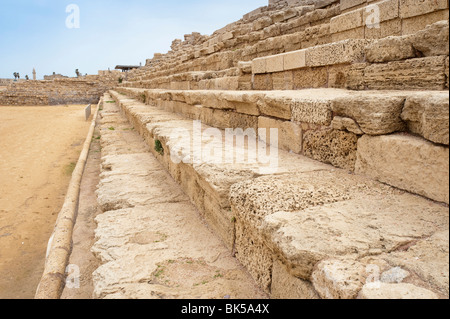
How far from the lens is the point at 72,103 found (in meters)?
27.6

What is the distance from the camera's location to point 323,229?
1.55 m

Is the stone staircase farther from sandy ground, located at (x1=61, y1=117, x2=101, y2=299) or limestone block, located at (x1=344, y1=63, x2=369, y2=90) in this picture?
sandy ground, located at (x1=61, y1=117, x2=101, y2=299)

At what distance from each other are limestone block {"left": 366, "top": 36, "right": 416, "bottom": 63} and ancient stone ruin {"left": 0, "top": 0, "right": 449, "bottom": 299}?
0.4 inches

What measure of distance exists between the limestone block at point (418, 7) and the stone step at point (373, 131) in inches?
53.6

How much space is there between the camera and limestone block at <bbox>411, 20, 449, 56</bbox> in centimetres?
213

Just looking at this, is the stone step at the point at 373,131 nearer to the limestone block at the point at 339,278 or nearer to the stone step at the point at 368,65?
the stone step at the point at 368,65

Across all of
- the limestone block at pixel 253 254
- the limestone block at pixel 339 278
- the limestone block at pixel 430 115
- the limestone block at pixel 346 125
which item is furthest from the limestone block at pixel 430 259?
the limestone block at pixel 346 125

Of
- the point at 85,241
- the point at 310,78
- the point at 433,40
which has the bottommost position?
the point at 85,241

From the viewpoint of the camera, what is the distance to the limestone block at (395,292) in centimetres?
112

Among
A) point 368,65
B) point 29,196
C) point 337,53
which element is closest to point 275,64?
point 337,53

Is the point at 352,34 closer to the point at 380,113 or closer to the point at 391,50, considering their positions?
the point at 391,50

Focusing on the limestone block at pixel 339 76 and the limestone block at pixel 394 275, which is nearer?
A: the limestone block at pixel 394 275

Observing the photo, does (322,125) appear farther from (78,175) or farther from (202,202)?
(78,175)

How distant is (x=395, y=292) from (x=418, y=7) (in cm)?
335
